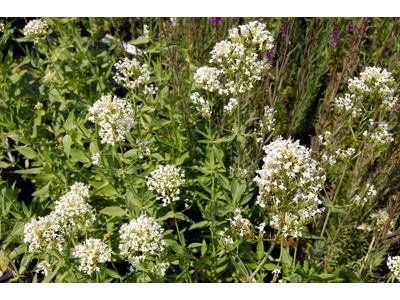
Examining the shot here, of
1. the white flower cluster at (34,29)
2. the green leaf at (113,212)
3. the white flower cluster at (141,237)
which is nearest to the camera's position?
the white flower cluster at (141,237)

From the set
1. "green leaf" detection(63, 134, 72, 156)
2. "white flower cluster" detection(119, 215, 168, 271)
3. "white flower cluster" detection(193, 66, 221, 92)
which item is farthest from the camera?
"green leaf" detection(63, 134, 72, 156)

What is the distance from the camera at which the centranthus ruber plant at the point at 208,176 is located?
105 inches

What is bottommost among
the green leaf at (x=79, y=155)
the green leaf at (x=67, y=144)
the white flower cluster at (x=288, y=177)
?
the green leaf at (x=79, y=155)

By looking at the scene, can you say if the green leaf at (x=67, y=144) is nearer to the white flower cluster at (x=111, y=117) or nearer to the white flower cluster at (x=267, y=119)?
the white flower cluster at (x=111, y=117)

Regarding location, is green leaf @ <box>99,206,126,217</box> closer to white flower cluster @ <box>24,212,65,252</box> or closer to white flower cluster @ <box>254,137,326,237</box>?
white flower cluster @ <box>24,212,65,252</box>

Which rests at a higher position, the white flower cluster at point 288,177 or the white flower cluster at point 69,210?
the white flower cluster at point 288,177

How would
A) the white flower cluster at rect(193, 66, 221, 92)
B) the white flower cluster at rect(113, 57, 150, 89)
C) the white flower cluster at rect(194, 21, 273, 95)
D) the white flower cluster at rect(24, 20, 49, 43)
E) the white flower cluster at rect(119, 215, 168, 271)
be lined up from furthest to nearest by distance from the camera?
the white flower cluster at rect(24, 20, 49, 43)
the white flower cluster at rect(113, 57, 150, 89)
the white flower cluster at rect(193, 66, 221, 92)
the white flower cluster at rect(194, 21, 273, 95)
the white flower cluster at rect(119, 215, 168, 271)

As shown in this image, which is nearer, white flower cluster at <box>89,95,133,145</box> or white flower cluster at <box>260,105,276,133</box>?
white flower cluster at <box>89,95,133,145</box>

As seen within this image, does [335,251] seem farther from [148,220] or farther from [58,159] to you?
[58,159]

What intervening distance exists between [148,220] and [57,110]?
2.47 metres

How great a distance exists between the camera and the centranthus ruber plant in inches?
105

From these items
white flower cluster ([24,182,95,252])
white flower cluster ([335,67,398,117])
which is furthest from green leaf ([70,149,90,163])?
white flower cluster ([335,67,398,117])

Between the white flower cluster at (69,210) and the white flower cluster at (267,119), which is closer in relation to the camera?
the white flower cluster at (69,210)

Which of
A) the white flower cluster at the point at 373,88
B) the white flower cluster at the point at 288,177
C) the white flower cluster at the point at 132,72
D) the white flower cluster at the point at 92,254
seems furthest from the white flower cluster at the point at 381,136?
the white flower cluster at the point at 92,254
